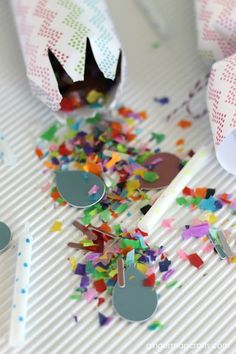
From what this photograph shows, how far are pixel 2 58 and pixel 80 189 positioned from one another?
312mm

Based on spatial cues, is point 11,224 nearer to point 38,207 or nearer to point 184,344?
point 38,207

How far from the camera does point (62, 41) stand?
805mm

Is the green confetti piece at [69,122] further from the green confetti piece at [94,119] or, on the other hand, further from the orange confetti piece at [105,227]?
the orange confetti piece at [105,227]

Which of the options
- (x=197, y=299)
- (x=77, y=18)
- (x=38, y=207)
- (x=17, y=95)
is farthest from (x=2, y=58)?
(x=197, y=299)

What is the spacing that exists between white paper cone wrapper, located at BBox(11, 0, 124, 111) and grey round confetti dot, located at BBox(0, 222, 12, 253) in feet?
0.67

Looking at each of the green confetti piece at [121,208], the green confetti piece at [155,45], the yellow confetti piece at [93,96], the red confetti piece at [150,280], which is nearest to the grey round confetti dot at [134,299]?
the red confetti piece at [150,280]

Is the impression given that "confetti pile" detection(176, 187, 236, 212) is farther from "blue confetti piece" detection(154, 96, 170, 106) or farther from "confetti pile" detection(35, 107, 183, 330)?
"blue confetti piece" detection(154, 96, 170, 106)

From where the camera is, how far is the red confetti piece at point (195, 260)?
2.46 ft

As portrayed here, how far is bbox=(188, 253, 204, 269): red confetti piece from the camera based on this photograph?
2.46 feet

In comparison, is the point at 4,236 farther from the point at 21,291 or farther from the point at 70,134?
the point at 70,134

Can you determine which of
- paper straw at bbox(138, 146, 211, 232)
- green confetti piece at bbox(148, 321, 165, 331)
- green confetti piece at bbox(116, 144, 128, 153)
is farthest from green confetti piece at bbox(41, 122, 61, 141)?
green confetti piece at bbox(148, 321, 165, 331)

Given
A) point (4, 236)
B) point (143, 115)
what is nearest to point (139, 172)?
point (143, 115)

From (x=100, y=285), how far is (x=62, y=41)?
0.37m

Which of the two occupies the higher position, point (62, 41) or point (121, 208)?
point (62, 41)
